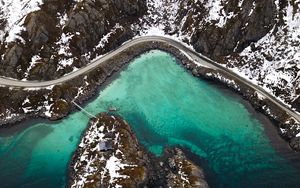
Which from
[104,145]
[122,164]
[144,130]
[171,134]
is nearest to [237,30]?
[171,134]

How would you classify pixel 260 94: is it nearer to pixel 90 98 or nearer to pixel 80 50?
pixel 90 98

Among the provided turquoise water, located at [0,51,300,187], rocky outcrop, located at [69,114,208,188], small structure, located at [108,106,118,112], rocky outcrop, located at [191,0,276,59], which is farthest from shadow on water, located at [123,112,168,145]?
rocky outcrop, located at [191,0,276,59]

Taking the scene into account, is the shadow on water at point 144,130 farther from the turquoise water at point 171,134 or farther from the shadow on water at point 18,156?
the shadow on water at point 18,156

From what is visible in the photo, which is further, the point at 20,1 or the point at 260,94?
the point at 20,1

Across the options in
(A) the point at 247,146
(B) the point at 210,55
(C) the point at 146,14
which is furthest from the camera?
(C) the point at 146,14

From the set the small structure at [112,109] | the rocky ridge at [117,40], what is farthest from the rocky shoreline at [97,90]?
the small structure at [112,109]

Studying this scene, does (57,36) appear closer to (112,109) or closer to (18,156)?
(112,109)

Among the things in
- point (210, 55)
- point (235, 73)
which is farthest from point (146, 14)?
point (235, 73)

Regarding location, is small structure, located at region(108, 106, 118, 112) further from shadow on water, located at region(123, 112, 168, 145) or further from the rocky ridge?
the rocky ridge
